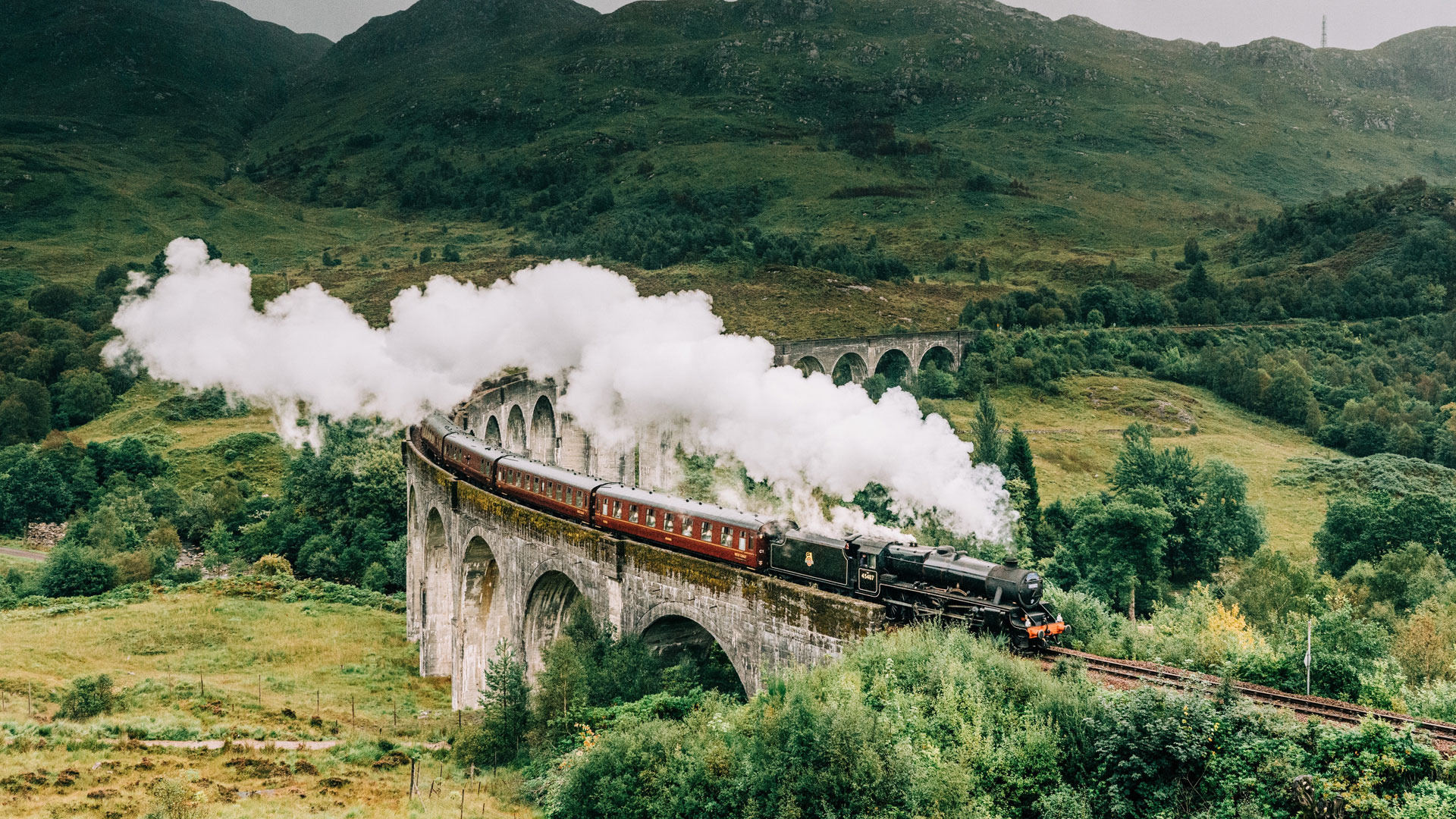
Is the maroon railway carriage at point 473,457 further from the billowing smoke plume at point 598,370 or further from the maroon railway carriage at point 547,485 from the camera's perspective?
the billowing smoke plume at point 598,370

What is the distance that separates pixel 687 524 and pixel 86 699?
1989cm

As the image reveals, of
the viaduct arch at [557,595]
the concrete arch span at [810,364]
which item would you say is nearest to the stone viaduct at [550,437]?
the viaduct arch at [557,595]

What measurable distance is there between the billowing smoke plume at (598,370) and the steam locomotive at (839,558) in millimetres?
4692

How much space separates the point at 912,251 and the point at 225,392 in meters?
93.9

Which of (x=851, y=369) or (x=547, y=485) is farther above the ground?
(x=547, y=485)

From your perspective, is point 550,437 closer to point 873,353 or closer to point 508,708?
point 508,708

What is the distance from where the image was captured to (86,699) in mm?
28328

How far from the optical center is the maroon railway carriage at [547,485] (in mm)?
26859

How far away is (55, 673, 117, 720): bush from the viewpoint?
27938 millimetres

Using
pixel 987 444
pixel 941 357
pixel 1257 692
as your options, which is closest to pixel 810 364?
pixel 941 357

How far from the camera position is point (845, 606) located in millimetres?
18906

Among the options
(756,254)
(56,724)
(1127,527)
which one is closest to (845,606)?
(56,724)

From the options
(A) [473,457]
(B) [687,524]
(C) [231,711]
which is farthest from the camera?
(A) [473,457]

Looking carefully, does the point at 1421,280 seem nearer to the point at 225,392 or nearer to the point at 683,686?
the point at 683,686
